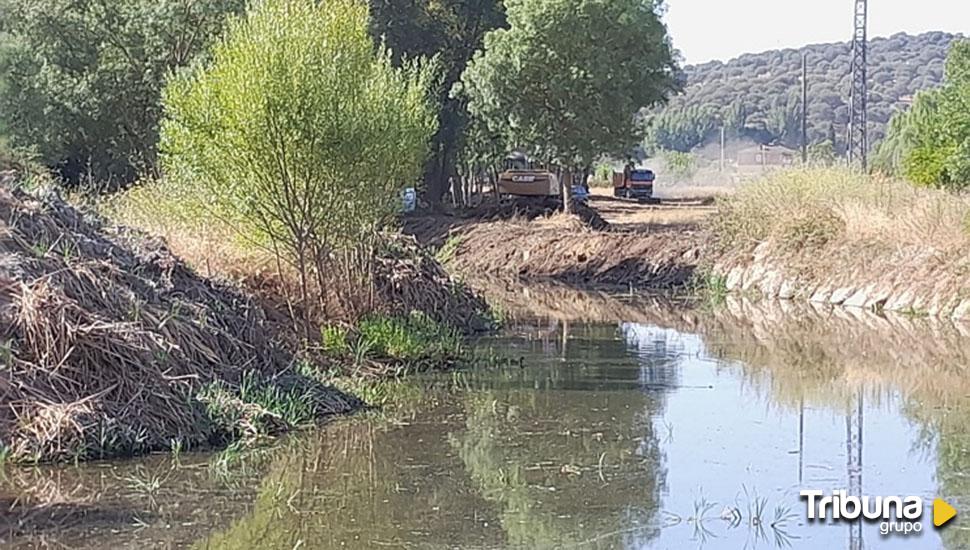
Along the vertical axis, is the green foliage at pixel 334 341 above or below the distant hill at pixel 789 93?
below

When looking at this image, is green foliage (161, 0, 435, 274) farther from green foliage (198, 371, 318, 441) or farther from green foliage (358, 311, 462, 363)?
green foliage (198, 371, 318, 441)

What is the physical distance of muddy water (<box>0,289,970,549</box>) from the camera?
9.20 m

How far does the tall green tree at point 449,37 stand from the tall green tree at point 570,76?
3404mm

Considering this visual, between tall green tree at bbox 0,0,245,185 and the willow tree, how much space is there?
62.4 feet

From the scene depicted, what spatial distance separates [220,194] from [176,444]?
17.5 ft

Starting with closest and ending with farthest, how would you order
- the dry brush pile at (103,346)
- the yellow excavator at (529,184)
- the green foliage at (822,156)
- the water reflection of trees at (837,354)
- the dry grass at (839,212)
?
the dry brush pile at (103,346)
the water reflection of trees at (837,354)
the dry grass at (839,212)
the green foliage at (822,156)
the yellow excavator at (529,184)

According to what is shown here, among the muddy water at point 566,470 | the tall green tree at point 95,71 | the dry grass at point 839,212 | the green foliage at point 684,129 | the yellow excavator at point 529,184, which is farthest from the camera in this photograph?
the green foliage at point 684,129

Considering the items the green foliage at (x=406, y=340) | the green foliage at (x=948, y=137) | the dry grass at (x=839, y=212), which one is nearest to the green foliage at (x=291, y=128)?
the green foliage at (x=406, y=340)

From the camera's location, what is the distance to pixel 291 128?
15.8 m

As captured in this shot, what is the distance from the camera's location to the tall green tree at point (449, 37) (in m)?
43.0

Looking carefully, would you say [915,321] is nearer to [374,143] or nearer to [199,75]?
[374,143]

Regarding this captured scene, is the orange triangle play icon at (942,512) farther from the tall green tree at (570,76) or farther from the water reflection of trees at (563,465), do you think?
the tall green tree at (570,76)

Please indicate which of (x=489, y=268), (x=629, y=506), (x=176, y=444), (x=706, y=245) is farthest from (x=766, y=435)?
(x=489, y=268)

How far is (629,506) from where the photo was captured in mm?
10000
